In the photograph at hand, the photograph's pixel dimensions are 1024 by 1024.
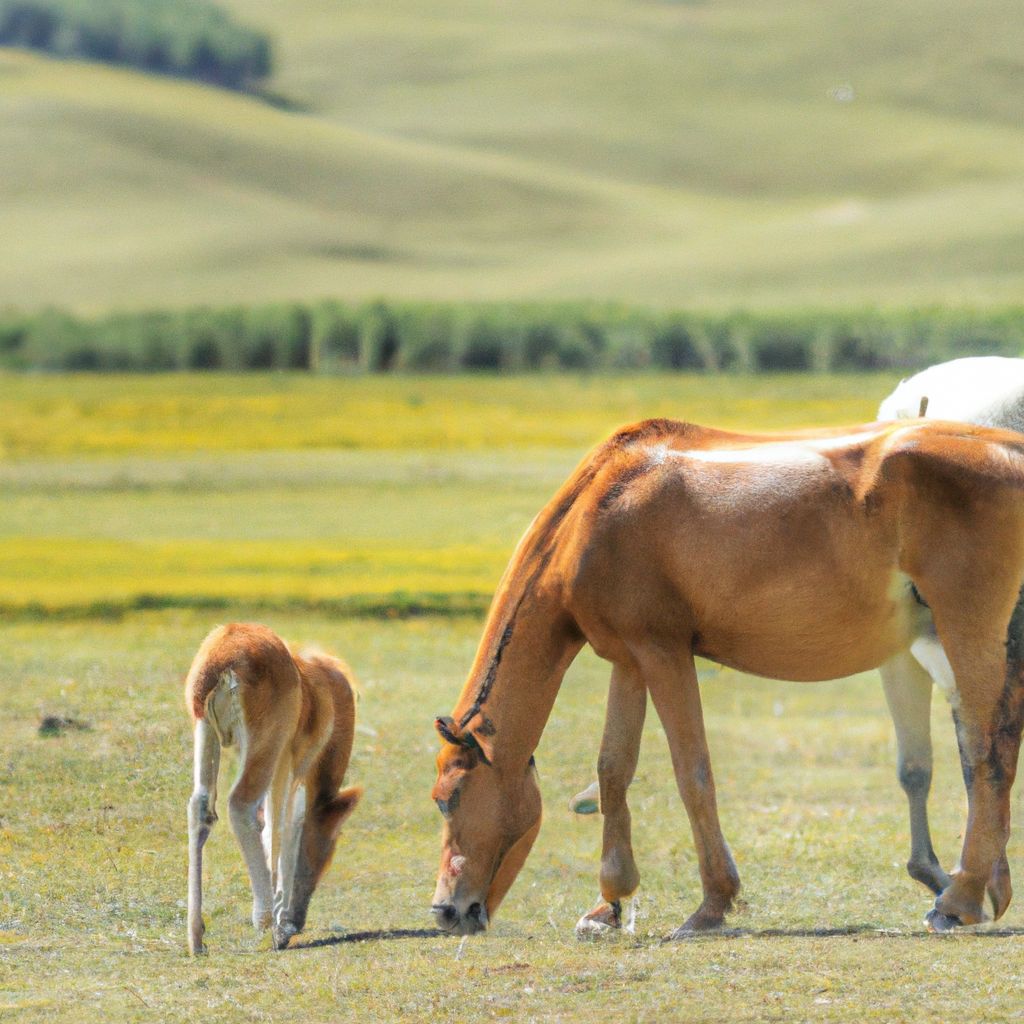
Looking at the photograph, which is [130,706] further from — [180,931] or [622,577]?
[622,577]

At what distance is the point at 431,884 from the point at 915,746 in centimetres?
293

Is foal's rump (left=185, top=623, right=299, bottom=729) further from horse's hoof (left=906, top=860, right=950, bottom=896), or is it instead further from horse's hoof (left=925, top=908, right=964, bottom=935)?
horse's hoof (left=906, top=860, right=950, bottom=896)

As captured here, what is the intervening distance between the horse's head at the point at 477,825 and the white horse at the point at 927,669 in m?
0.59

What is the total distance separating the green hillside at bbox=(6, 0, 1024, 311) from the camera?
427 ft

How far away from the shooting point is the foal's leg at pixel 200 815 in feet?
26.9

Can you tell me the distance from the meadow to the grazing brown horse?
547 mm

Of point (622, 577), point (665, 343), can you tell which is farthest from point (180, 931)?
point (665, 343)

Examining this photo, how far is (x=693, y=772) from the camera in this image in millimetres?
8398

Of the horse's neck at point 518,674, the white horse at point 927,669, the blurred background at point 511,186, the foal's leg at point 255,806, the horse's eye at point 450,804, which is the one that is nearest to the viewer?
the horse's eye at point 450,804

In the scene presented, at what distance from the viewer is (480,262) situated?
141 metres

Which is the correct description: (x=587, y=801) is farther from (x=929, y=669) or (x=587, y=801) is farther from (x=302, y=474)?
(x=302, y=474)

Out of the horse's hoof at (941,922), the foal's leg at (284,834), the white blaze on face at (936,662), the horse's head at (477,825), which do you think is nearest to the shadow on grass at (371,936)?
the foal's leg at (284,834)

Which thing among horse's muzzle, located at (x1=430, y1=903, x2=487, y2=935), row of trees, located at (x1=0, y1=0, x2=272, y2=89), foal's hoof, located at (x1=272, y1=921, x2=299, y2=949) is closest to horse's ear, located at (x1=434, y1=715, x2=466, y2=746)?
horse's muzzle, located at (x1=430, y1=903, x2=487, y2=935)

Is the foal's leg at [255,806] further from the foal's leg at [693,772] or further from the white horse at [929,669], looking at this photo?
the white horse at [929,669]
